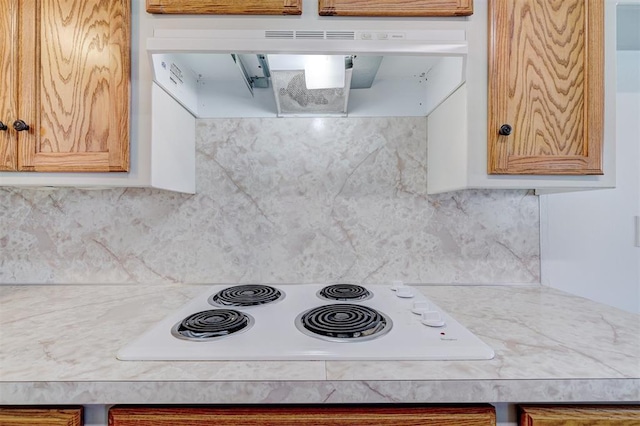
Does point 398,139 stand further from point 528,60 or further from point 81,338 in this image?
point 81,338

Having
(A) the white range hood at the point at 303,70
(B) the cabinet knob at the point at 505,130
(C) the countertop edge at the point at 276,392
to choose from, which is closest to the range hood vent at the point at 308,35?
(A) the white range hood at the point at 303,70

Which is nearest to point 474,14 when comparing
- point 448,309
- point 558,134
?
point 558,134

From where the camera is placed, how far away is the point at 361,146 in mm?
1214

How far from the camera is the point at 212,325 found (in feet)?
2.39

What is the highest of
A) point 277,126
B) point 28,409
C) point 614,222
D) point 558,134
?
point 277,126

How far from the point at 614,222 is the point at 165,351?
1.60 metres

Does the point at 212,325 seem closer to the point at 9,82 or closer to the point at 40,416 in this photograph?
the point at 40,416

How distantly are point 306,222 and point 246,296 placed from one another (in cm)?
38

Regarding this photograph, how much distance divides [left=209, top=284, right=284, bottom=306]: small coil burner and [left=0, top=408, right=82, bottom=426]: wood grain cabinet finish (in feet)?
1.37

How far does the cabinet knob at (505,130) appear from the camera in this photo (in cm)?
85

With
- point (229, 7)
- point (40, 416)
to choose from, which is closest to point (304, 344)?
point (40, 416)

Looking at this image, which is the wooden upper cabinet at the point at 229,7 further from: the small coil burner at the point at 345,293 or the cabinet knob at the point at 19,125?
the small coil burner at the point at 345,293

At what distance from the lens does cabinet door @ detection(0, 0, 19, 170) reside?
88 centimetres

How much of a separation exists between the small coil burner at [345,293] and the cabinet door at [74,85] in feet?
2.38
